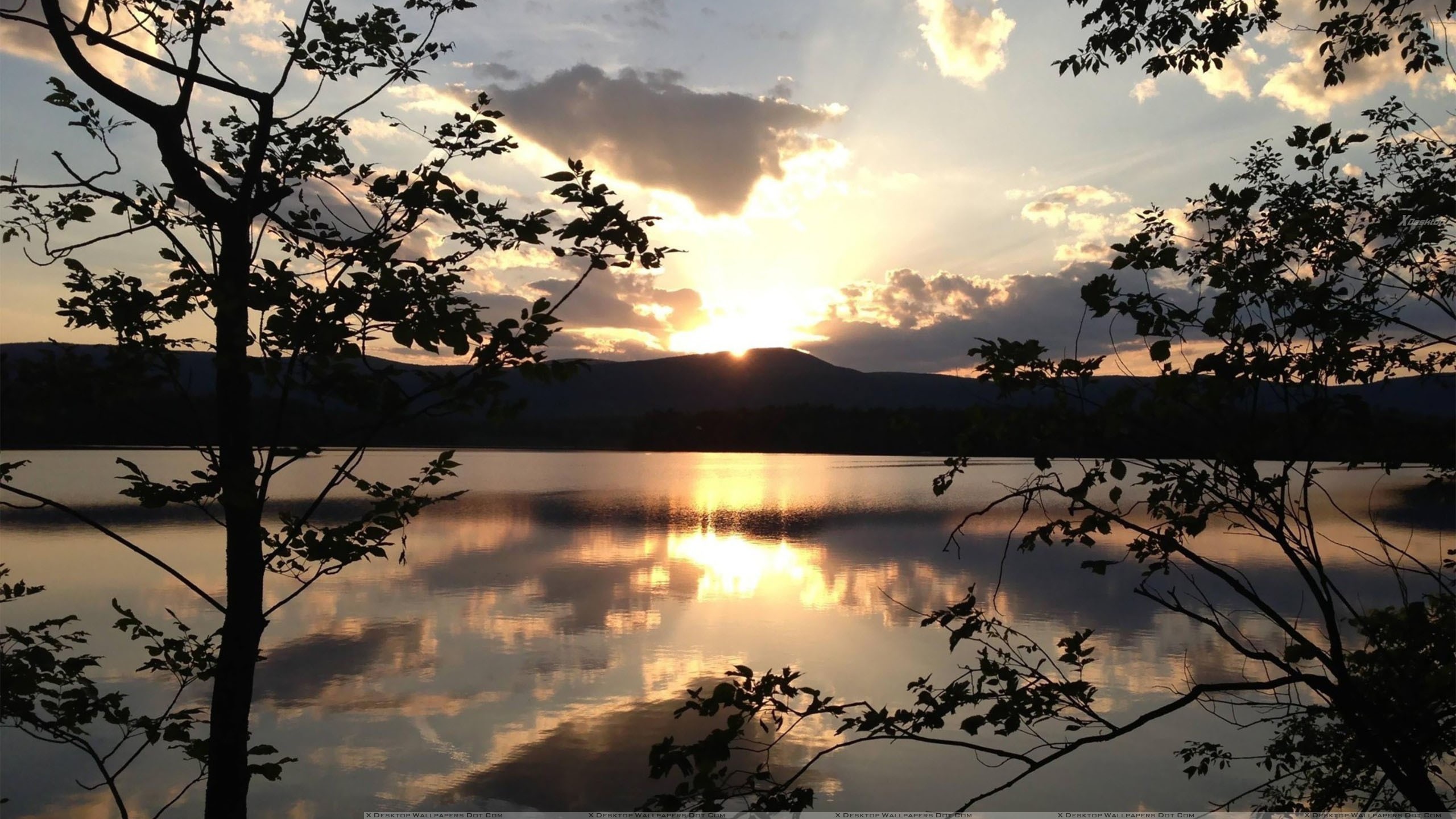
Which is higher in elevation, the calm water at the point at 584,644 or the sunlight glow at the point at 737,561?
the calm water at the point at 584,644

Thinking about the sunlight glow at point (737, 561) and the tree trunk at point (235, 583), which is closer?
the tree trunk at point (235, 583)

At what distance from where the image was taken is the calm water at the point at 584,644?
1084 centimetres

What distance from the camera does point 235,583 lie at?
441 cm

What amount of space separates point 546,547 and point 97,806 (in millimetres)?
20048

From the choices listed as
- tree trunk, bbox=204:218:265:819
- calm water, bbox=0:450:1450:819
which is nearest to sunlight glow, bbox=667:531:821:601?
calm water, bbox=0:450:1450:819

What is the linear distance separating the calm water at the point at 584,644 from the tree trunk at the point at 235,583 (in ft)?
20.7

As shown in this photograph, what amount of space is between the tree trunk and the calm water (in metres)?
6.31

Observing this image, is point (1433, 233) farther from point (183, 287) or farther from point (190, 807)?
point (190, 807)

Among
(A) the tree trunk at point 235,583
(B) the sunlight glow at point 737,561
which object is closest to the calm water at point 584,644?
(B) the sunlight glow at point 737,561

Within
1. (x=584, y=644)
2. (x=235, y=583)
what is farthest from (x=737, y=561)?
(x=235, y=583)

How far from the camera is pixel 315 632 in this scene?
17875mm

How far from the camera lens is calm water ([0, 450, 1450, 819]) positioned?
10.8 m

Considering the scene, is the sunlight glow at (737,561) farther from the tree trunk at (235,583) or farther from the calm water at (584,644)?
the tree trunk at (235,583)

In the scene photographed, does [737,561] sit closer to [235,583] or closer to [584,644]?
[584,644]
